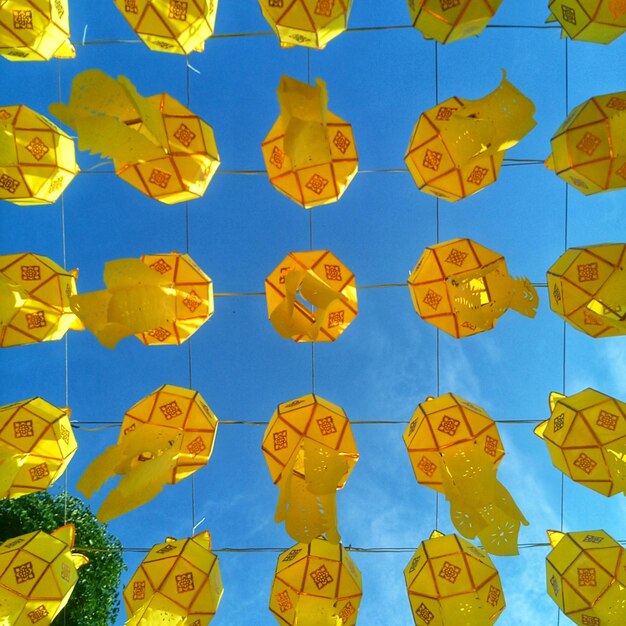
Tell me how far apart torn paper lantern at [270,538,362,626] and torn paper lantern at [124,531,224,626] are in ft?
2.35

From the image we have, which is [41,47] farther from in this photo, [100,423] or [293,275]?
[100,423]

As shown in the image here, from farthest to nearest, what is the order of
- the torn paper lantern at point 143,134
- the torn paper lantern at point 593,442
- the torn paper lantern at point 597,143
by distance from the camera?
the torn paper lantern at point 593,442 < the torn paper lantern at point 597,143 < the torn paper lantern at point 143,134

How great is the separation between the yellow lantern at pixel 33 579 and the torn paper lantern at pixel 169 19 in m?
5.41

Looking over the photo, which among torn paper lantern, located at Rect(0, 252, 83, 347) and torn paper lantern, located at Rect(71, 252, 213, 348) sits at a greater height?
torn paper lantern, located at Rect(71, 252, 213, 348)

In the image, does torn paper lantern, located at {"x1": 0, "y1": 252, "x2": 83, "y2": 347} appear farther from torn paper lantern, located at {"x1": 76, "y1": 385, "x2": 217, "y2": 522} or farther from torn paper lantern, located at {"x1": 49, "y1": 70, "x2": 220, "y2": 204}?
torn paper lantern, located at {"x1": 49, "y1": 70, "x2": 220, "y2": 204}

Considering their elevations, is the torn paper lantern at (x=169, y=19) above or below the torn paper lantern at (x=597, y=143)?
above

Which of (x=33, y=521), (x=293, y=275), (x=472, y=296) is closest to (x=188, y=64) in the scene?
(x=293, y=275)

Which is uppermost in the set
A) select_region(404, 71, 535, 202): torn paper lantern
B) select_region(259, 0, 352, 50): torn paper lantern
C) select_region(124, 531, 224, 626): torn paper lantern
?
select_region(259, 0, 352, 50): torn paper lantern

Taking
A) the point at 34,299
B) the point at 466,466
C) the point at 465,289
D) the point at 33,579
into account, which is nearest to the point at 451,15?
the point at 465,289

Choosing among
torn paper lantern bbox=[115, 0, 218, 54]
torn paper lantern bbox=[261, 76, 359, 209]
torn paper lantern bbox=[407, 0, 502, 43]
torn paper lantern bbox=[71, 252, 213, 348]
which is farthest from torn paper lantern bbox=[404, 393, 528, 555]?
torn paper lantern bbox=[115, 0, 218, 54]

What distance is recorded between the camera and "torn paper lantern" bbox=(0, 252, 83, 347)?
5.85m

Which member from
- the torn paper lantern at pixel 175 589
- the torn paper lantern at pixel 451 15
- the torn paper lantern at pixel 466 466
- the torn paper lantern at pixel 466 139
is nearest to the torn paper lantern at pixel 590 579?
the torn paper lantern at pixel 466 466

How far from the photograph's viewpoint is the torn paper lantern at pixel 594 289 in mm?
5500

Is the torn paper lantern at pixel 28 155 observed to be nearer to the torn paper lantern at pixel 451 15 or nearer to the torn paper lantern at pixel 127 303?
the torn paper lantern at pixel 127 303
